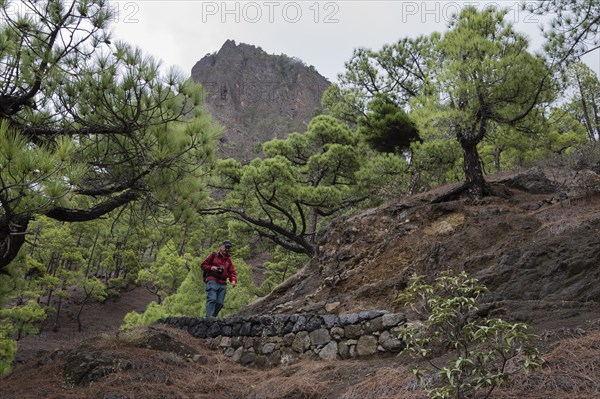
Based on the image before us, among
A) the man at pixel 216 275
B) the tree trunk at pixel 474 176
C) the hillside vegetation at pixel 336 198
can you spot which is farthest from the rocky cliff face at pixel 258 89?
the man at pixel 216 275

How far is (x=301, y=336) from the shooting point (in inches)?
232

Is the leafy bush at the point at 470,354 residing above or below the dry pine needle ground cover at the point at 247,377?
above

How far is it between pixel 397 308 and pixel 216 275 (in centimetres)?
326

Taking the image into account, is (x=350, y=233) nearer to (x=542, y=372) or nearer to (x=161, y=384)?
(x=161, y=384)

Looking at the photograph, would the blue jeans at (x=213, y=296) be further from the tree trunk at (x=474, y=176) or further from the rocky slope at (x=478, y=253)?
the tree trunk at (x=474, y=176)

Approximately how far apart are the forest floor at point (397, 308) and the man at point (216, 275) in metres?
0.86

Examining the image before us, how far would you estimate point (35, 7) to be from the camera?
444cm

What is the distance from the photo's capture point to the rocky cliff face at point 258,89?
87562 mm

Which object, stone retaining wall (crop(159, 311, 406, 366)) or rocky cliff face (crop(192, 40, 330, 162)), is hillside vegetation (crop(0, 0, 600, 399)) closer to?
stone retaining wall (crop(159, 311, 406, 366))

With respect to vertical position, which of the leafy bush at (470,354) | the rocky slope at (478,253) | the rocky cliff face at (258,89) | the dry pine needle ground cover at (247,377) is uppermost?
the rocky cliff face at (258,89)

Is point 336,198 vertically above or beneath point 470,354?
above

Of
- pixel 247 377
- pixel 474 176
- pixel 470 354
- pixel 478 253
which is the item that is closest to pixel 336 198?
pixel 474 176

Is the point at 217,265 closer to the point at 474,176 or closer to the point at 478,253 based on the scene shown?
the point at 478,253

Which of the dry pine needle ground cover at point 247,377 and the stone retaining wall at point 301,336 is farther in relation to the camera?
the stone retaining wall at point 301,336
